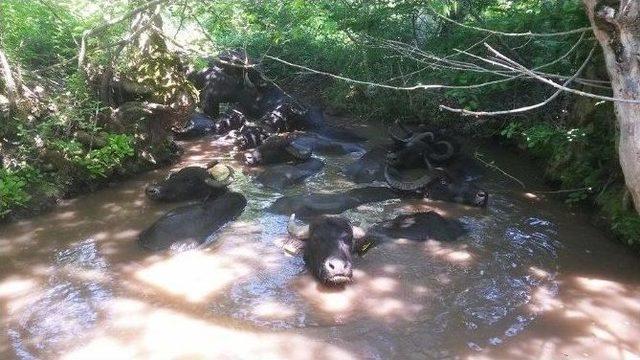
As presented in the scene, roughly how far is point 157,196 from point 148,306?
9.94ft

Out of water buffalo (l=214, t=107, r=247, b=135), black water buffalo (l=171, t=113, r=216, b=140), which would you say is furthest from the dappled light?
water buffalo (l=214, t=107, r=247, b=135)

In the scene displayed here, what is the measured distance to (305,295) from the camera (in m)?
5.60

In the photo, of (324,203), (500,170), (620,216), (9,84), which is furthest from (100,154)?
(620,216)

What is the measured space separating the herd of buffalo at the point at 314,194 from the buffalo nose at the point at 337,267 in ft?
0.04

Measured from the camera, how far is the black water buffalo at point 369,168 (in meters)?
9.41

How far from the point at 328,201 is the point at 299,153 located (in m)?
2.43

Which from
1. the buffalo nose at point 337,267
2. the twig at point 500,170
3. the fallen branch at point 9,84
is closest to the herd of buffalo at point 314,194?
the buffalo nose at point 337,267

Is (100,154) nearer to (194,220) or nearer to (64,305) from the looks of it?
(194,220)

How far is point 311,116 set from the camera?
13359 mm

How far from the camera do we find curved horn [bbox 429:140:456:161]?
9.65 meters

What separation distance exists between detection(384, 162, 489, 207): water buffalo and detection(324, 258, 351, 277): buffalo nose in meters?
3.03

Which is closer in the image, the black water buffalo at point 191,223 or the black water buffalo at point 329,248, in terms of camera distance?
the black water buffalo at point 329,248

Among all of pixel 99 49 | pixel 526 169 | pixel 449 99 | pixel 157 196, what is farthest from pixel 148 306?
pixel 449 99

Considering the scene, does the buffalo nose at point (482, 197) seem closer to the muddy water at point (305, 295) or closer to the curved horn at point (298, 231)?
the muddy water at point (305, 295)
